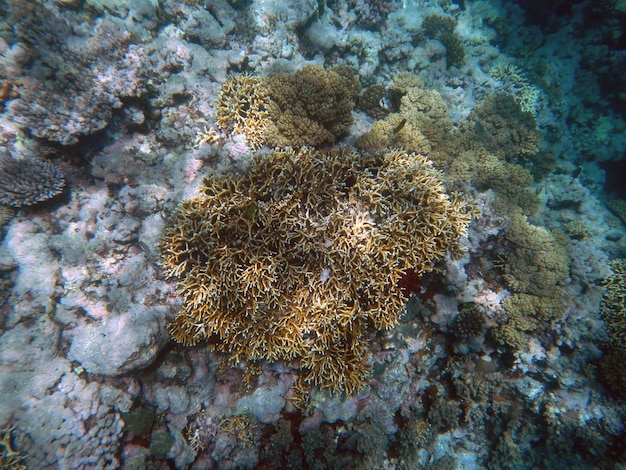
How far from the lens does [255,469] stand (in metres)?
5.00

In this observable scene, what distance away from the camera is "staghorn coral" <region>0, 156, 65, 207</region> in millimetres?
4266

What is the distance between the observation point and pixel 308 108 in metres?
4.98

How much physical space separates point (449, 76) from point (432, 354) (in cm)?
674

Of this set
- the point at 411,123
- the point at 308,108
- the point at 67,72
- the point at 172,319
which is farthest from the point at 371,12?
the point at 172,319

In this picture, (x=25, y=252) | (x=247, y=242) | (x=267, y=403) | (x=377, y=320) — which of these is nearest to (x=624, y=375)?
(x=377, y=320)

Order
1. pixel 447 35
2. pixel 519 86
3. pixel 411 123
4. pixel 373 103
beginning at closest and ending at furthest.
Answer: pixel 411 123, pixel 373 103, pixel 447 35, pixel 519 86

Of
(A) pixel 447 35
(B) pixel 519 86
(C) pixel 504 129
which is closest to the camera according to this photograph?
(C) pixel 504 129

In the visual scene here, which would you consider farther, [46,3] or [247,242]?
[46,3]

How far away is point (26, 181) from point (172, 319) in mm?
2868

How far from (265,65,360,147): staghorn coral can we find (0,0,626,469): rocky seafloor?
392 mm

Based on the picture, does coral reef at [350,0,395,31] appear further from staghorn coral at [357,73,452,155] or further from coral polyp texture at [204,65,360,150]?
coral polyp texture at [204,65,360,150]

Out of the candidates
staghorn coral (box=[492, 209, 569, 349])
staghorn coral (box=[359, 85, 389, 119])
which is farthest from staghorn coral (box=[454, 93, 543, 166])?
staghorn coral (box=[492, 209, 569, 349])

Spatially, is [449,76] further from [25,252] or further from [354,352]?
[25,252]

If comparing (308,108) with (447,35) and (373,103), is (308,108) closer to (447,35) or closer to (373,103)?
(373,103)
